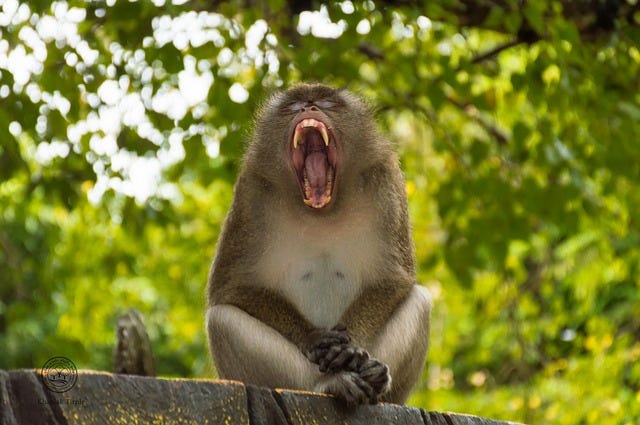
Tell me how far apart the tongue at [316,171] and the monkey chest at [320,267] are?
24 cm

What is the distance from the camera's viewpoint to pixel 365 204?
4.77 meters

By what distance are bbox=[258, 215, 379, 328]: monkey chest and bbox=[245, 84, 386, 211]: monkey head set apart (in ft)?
0.57

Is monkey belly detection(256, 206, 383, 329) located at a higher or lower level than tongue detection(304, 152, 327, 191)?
lower

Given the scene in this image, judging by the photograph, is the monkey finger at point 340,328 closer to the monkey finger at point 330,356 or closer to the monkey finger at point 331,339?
the monkey finger at point 331,339

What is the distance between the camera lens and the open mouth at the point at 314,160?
454 cm

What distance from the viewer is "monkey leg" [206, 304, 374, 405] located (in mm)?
4219

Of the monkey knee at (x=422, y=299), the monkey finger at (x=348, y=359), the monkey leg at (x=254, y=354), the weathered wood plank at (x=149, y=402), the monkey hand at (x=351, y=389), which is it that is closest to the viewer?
the weathered wood plank at (x=149, y=402)

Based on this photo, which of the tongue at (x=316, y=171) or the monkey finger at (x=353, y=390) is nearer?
the monkey finger at (x=353, y=390)

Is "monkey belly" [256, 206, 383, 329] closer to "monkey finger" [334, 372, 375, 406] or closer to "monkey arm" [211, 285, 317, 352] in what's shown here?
"monkey arm" [211, 285, 317, 352]

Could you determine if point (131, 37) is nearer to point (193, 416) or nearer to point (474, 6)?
point (474, 6)

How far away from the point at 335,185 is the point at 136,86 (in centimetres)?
297

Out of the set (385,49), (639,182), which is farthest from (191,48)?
(639,182)

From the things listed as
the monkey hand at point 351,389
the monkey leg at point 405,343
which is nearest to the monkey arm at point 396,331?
the monkey leg at point 405,343
